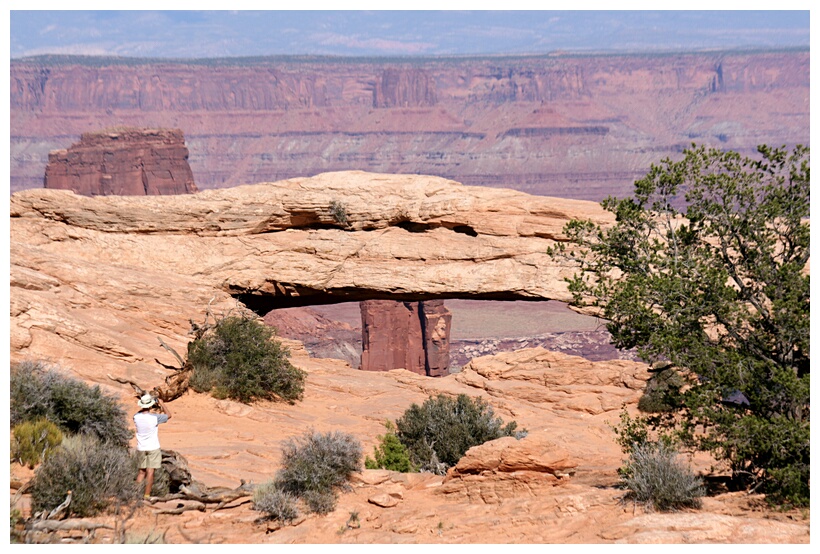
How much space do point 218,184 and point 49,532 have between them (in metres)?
171

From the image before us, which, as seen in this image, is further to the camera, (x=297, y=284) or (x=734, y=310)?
(x=297, y=284)

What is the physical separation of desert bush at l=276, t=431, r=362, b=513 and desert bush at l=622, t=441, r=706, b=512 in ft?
11.5

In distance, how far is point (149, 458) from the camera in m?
13.9

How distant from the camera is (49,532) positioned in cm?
1230

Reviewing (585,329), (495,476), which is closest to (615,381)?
(495,476)

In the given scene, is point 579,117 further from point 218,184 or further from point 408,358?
point 408,358

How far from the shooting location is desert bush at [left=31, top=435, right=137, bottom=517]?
42.5ft

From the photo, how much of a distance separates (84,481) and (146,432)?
1.15 metres

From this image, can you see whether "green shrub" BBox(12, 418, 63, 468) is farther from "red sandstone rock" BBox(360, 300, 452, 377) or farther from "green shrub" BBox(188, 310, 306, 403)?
"red sandstone rock" BBox(360, 300, 452, 377)

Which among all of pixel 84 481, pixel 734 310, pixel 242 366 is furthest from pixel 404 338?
pixel 84 481

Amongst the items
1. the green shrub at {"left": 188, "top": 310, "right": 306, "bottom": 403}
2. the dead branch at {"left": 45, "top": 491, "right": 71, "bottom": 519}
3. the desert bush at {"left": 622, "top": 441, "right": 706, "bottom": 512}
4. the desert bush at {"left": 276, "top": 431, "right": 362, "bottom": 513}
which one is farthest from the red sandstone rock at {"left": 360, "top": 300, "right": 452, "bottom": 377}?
the dead branch at {"left": 45, "top": 491, "right": 71, "bottom": 519}

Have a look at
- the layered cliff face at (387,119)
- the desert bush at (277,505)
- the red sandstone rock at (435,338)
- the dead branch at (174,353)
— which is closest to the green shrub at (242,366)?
the dead branch at (174,353)

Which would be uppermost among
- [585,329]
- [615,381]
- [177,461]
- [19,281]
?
[19,281]

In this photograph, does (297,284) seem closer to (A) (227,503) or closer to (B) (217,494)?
(B) (217,494)
